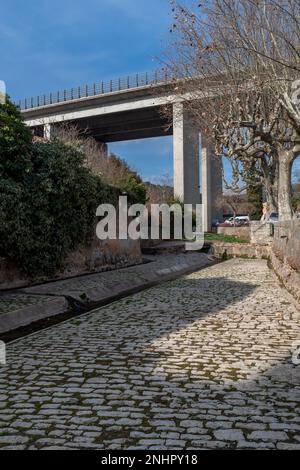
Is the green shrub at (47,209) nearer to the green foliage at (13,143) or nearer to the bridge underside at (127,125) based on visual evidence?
the green foliage at (13,143)

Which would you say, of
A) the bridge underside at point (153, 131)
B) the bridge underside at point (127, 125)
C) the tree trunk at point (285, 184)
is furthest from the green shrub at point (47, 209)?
the bridge underside at point (127, 125)

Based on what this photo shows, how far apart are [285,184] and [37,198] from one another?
39.6 ft

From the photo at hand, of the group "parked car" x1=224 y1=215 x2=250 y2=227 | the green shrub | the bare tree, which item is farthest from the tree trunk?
"parked car" x1=224 y1=215 x2=250 y2=227

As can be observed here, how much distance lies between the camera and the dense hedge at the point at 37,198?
10227 mm

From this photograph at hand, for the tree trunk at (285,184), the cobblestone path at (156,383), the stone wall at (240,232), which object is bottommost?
the cobblestone path at (156,383)

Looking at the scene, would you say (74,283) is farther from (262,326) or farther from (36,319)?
(262,326)

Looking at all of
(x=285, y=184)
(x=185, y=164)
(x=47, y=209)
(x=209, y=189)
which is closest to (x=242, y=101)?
(x=285, y=184)

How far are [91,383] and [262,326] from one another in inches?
137

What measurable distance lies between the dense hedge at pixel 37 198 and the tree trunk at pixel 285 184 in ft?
31.6

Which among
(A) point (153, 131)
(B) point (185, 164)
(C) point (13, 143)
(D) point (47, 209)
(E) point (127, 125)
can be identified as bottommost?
(D) point (47, 209)

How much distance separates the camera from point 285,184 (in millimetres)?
19156

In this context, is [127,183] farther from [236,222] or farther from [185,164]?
[236,222]

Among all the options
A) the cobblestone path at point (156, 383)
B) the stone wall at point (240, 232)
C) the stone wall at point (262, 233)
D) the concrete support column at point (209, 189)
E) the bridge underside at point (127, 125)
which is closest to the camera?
the cobblestone path at point (156, 383)
